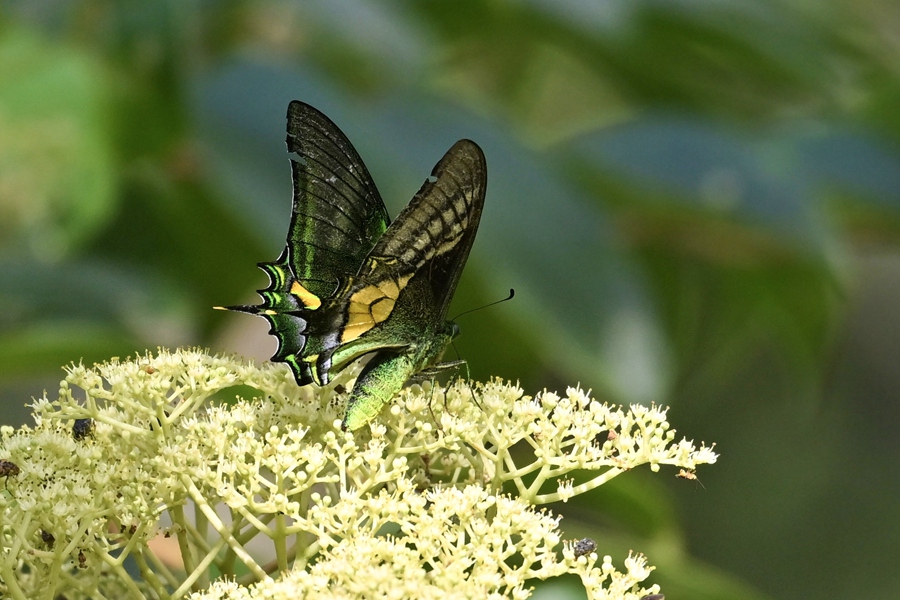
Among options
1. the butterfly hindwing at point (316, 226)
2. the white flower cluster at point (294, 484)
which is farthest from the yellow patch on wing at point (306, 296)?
the white flower cluster at point (294, 484)

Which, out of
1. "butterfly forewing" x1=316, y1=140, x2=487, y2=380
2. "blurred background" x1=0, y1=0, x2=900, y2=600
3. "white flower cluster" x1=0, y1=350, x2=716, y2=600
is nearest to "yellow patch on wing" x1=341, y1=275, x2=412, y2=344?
"butterfly forewing" x1=316, y1=140, x2=487, y2=380

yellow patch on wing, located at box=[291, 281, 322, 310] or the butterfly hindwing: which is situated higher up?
the butterfly hindwing

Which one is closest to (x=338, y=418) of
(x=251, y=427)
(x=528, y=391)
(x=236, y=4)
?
(x=251, y=427)

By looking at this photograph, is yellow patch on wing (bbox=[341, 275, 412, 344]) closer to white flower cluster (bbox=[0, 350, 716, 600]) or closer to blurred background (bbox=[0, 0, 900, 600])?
white flower cluster (bbox=[0, 350, 716, 600])

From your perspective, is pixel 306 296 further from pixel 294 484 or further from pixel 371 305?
pixel 294 484

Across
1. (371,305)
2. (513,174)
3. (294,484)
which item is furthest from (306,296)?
(513,174)

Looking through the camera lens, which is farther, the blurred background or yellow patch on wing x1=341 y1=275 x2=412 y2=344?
the blurred background
